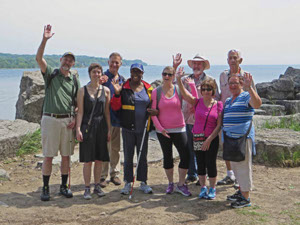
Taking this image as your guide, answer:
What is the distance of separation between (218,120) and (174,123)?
672 mm

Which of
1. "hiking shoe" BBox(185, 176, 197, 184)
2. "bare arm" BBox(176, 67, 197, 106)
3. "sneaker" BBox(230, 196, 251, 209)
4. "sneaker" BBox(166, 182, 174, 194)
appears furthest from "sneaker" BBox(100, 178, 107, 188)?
"sneaker" BBox(230, 196, 251, 209)

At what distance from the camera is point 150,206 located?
5.21 m

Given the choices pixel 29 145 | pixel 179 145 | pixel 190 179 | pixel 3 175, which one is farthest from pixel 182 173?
pixel 29 145

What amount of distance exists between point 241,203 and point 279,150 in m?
2.67

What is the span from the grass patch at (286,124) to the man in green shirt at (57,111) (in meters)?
5.52

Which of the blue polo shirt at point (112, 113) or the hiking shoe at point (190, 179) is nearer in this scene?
the blue polo shirt at point (112, 113)

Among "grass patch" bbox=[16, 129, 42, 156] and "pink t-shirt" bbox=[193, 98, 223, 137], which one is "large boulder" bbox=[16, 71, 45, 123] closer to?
"grass patch" bbox=[16, 129, 42, 156]

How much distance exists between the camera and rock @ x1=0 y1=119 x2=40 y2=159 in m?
7.63

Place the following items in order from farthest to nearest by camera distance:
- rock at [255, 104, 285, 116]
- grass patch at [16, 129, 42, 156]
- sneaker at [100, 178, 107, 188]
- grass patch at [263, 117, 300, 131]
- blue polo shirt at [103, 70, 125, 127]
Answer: rock at [255, 104, 285, 116]
grass patch at [263, 117, 300, 131]
grass patch at [16, 129, 42, 156]
sneaker at [100, 178, 107, 188]
blue polo shirt at [103, 70, 125, 127]

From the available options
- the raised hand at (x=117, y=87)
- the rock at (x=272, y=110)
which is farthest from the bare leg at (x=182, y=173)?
the rock at (x=272, y=110)

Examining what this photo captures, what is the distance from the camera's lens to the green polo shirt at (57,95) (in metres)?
5.34

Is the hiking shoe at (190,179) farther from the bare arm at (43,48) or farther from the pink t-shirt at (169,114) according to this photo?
the bare arm at (43,48)

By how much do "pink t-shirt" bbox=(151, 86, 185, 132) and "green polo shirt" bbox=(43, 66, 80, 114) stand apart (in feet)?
4.51

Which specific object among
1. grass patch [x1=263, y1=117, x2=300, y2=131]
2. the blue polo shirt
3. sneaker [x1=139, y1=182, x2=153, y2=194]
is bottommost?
sneaker [x1=139, y1=182, x2=153, y2=194]
